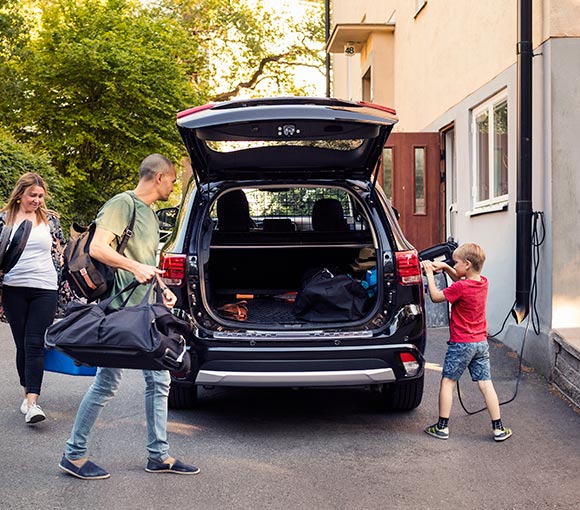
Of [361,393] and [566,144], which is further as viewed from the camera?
[566,144]

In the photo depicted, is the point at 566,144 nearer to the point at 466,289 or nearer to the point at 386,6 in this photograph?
the point at 466,289

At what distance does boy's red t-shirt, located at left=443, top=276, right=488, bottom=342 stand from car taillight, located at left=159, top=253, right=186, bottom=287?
66.2 inches

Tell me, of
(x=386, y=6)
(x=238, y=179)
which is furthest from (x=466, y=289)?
(x=386, y=6)

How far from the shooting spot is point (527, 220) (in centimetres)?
792

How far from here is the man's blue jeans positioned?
481 centimetres

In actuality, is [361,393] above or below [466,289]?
below

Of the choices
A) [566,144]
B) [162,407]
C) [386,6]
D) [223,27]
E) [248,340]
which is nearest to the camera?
[162,407]

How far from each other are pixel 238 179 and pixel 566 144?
3.07 metres

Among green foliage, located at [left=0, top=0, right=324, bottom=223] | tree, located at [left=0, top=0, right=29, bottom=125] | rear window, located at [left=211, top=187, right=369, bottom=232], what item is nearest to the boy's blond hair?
rear window, located at [left=211, top=187, right=369, bottom=232]

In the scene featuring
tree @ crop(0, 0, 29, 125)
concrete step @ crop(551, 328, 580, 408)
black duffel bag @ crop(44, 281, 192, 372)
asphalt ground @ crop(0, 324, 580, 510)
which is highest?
tree @ crop(0, 0, 29, 125)

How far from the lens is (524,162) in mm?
7980

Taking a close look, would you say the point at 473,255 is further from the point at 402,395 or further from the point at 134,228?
the point at 134,228

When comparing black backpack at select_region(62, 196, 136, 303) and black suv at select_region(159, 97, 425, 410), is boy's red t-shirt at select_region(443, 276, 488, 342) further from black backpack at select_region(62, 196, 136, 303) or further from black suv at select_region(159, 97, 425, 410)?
black backpack at select_region(62, 196, 136, 303)

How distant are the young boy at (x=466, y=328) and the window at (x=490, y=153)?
371cm
